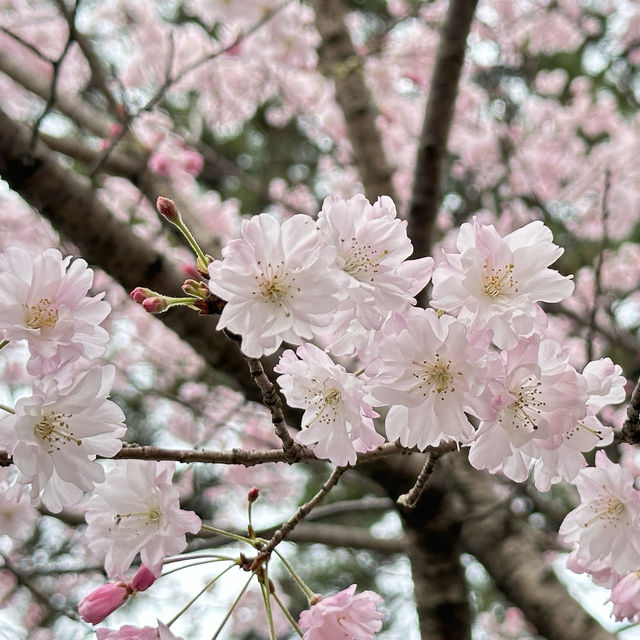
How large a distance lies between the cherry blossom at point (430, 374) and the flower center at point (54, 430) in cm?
36

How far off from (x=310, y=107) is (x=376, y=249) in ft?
14.4

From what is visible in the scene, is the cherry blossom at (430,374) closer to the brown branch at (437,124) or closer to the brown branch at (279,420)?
the brown branch at (279,420)

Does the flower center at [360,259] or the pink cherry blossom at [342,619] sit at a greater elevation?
the flower center at [360,259]

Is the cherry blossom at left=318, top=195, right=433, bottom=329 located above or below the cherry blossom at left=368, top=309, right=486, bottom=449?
above

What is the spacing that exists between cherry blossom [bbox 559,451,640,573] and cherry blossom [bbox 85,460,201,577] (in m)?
0.54

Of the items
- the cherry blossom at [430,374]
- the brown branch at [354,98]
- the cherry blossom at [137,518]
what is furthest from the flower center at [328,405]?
the brown branch at [354,98]

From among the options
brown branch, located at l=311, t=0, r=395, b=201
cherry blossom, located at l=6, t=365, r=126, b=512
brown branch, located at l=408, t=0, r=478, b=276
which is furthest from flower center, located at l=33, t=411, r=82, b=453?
brown branch, located at l=311, t=0, r=395, b=201

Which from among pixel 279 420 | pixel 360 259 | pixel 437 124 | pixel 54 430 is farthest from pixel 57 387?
pixel 437 124

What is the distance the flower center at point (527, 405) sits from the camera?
0.86m

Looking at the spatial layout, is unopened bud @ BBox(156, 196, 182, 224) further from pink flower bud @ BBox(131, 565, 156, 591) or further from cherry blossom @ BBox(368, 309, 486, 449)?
pink flower bud @ BBox(131, 565, 156, 591)

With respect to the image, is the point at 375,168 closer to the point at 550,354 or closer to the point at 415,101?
the point at 550,354

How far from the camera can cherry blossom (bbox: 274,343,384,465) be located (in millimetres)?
921

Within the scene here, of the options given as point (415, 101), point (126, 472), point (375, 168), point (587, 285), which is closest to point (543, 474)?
point (126, 472)

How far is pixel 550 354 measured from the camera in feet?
2.87
